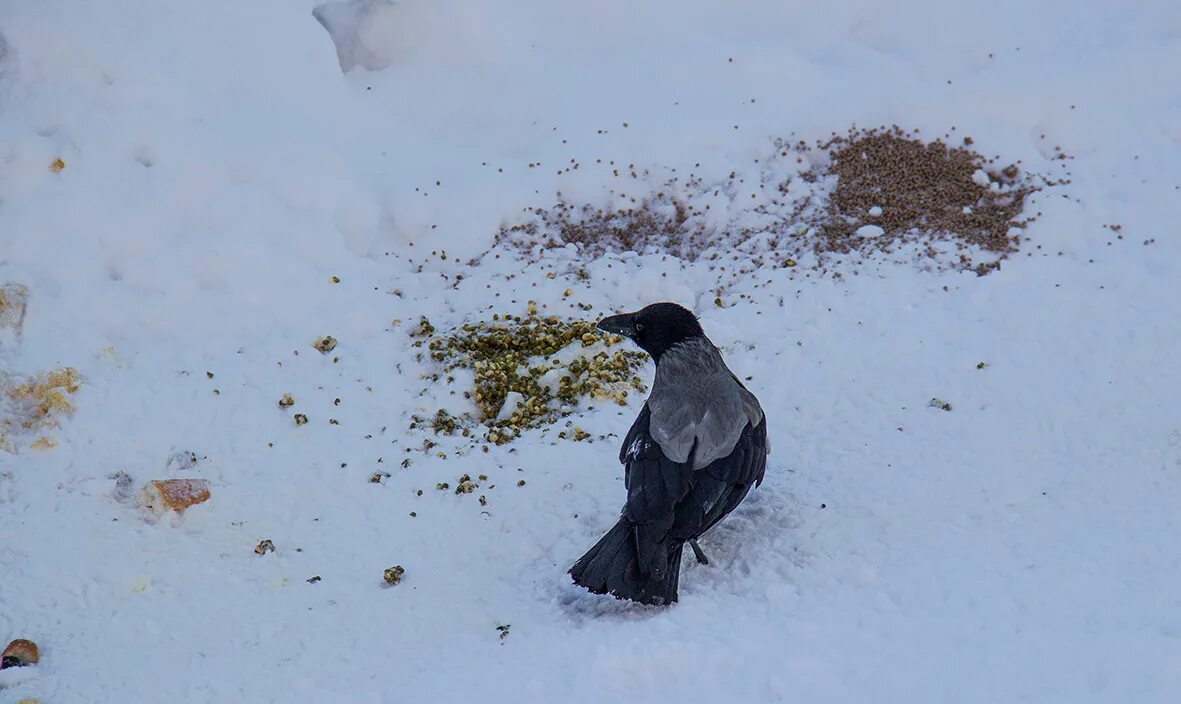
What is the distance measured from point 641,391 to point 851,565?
6.99ft

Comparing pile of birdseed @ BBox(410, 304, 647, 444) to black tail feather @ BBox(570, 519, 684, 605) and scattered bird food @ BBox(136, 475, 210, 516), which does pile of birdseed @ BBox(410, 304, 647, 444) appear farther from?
black tail feather @ BBox(570, 519, 684, 605)

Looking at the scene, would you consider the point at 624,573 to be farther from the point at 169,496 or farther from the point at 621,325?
the point at 169,496

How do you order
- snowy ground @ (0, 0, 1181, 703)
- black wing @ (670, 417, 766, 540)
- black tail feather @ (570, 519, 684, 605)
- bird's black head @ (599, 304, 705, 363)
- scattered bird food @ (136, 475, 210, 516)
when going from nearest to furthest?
snowy ground @ (0, 0, 1181, 703) → black tail feather @ (570, 519, 684, 605) → black wing @ (670, 417, 766, 540) → bird's black head @ (599, 304, 705, 363) → scattered bird food @ (136, 475, 210, 516)

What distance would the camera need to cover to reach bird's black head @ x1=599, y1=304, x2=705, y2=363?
569 centimetres

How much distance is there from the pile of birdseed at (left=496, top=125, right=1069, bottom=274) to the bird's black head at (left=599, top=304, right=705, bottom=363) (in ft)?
9.00

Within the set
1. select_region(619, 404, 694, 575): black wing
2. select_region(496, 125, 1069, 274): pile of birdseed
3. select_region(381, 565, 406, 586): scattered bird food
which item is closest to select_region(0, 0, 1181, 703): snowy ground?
select_region(381, 565, 406, 586): scattered bird food

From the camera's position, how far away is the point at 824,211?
884 cm

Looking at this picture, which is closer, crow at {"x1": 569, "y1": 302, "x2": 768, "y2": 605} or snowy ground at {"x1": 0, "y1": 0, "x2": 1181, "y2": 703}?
snowy ground at {"x1": 0, "y1": 0, "x2": 1181, "y2": 703}

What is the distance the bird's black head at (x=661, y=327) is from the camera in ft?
18.7

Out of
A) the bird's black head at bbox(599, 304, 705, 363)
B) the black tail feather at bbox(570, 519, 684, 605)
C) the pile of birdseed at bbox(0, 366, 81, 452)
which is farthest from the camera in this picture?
the pile of birdseed at bbox(0, 366, 81, 452)

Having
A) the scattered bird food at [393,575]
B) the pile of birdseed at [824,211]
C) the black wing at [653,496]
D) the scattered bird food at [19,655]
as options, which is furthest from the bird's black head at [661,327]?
the scattered bird food at [19,655]

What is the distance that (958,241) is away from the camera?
834 cm

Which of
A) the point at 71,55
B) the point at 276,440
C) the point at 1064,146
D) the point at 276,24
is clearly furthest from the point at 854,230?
the point at 71,55

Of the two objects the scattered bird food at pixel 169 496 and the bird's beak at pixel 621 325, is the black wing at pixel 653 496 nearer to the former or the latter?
the bird's beak at pixel 621 325
